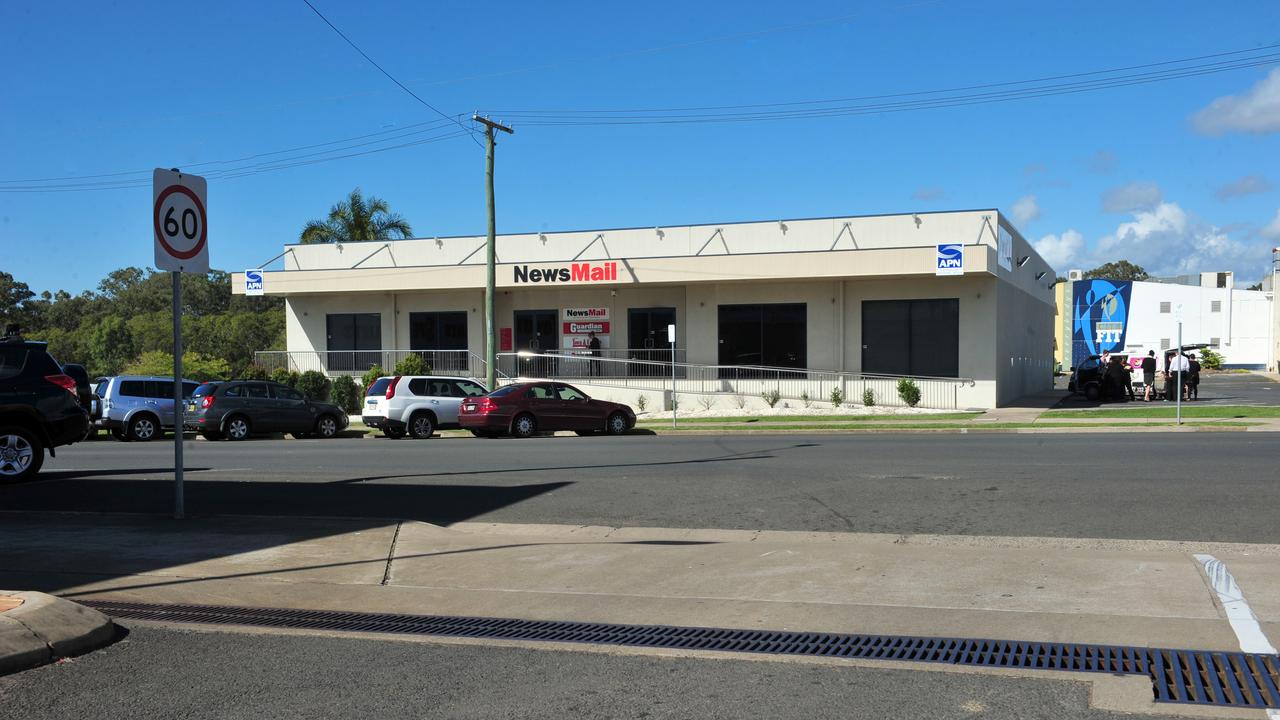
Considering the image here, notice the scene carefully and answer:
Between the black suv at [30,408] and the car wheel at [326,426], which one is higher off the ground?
the black suv at [30,408]

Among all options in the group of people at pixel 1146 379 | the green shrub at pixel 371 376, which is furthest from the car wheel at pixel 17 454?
the group of people at pixel 1146 379

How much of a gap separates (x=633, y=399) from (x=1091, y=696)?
30.8m

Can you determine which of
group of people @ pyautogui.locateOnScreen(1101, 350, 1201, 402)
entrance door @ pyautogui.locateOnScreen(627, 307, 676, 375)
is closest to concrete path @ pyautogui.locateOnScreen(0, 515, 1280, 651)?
entrance door @ pyautogui.locateOnScreen(627, 307, 676, 375)

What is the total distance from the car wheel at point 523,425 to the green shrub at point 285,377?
48.9ft

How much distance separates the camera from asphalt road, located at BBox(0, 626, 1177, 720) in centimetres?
493

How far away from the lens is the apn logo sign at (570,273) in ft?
117

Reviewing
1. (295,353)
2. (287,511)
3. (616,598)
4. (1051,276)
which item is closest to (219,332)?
(295,353)

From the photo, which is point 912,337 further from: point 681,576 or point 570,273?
point 681,576

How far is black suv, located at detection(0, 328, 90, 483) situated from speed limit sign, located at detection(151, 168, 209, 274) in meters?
5.47

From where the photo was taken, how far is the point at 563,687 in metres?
5.30

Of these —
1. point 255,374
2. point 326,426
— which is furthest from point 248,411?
point 255,374

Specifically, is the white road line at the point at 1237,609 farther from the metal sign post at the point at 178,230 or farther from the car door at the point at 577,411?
the car door at the point at 577,411

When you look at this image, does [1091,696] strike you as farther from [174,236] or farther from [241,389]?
[241,389]

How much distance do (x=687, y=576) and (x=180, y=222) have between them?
226 inches
